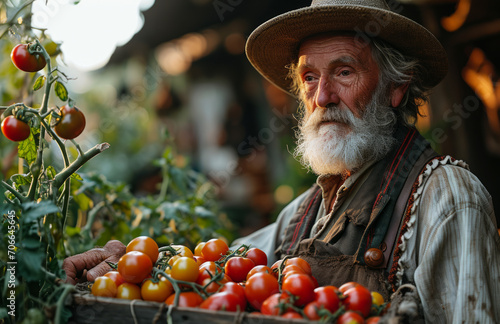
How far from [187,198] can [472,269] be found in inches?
74.6

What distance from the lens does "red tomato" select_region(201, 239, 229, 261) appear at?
1.72 m

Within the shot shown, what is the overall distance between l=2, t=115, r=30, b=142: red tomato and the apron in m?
1.20

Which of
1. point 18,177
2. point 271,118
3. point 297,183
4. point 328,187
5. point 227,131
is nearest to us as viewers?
point 18,177

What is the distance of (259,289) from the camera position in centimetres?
135

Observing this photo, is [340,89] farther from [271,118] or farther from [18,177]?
[271,118]

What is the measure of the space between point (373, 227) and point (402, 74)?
802mm

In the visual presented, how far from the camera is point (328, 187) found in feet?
7.13

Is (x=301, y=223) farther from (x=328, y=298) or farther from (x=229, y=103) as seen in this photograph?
(x=229, y=103)

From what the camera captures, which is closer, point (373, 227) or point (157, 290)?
point (157, 290)

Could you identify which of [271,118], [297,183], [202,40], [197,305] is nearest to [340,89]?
[197,305]

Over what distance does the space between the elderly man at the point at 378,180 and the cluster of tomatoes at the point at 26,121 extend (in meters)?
0.54

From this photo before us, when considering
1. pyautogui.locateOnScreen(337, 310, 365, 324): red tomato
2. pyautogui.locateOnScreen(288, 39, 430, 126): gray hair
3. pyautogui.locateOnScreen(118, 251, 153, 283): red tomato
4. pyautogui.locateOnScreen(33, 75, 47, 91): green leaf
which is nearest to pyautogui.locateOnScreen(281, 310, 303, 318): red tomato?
pyautogui.locateOnScreen(337, 310, 365, 324): red tomato

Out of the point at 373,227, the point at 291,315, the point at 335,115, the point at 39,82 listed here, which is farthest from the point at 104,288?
the point at 335,115

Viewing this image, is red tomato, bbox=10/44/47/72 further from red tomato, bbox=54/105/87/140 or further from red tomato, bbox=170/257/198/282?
red tomato, bbox=170/257/198/282
